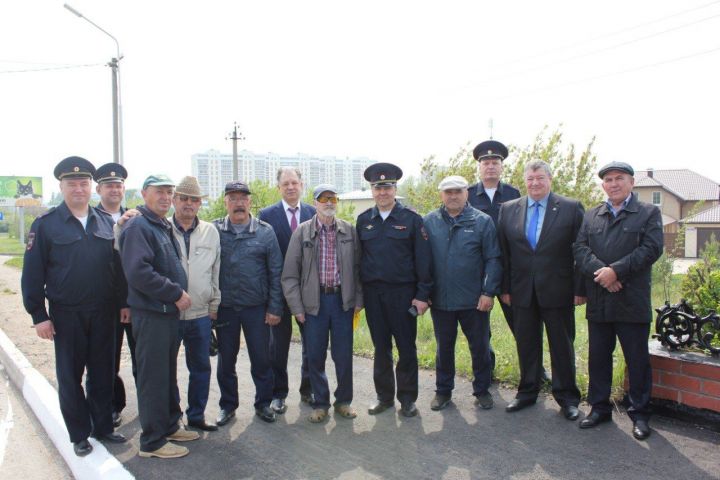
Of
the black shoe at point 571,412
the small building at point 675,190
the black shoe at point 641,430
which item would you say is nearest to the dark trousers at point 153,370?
the black shoe at point 571,412

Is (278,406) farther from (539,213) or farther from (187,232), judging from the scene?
(539,213)

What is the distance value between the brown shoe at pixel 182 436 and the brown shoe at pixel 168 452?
0.22 meters

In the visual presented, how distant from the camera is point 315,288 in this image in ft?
15.3

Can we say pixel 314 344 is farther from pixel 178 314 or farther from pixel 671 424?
pixel 671 424

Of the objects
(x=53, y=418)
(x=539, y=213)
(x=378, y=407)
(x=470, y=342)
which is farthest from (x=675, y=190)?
(x=53, y=418)

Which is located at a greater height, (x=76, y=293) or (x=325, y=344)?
(x=76, y=293)

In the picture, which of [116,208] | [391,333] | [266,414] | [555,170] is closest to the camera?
[266,414]

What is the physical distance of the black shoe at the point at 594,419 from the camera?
421 cm

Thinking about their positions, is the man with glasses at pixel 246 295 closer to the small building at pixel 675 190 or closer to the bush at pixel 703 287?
the bush at pixel 703 287

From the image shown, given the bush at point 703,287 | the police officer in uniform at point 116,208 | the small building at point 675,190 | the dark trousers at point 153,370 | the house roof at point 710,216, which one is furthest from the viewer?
the small building at point 675,190

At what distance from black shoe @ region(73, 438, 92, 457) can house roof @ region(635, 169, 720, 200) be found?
53883 millimetres

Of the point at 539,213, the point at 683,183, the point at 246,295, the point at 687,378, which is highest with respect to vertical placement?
the point at 683,183

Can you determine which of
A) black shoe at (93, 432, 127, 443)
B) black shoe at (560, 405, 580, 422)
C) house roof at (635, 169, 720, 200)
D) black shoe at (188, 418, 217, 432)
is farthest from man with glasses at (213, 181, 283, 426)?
house roof at (635, 169, 720, 200)

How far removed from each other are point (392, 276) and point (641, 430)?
7.36 feet
